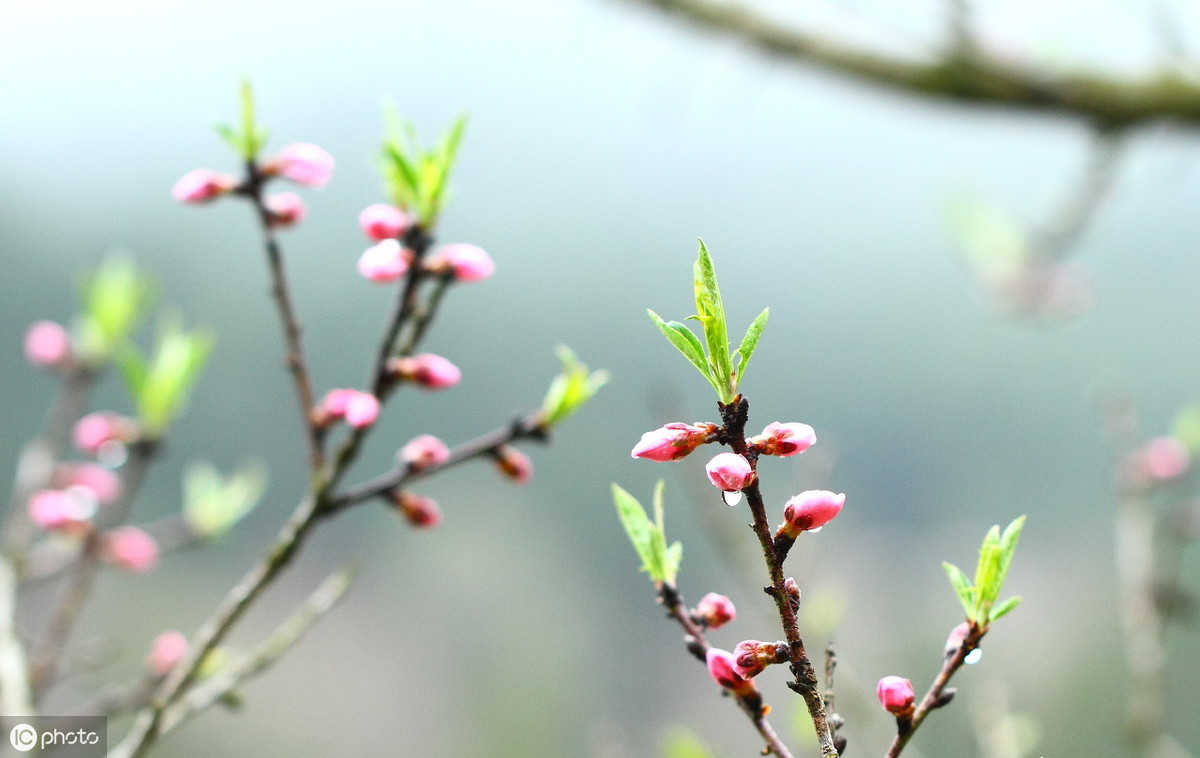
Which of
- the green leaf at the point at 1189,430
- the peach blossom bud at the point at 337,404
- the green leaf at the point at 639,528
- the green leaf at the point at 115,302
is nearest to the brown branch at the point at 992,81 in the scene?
the green leaf at the point at 1189,430

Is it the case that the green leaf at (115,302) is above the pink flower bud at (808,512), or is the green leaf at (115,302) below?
above

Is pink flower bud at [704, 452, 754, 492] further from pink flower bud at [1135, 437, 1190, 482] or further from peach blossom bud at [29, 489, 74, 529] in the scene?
pink flower bud at [1135, 437, 1190, 482]

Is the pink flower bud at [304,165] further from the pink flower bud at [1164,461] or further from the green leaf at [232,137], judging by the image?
the pink flower bud at [1164,461]

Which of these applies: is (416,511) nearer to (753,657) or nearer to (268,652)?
(268,652)

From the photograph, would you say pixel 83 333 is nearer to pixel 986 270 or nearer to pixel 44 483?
pixel 44 483

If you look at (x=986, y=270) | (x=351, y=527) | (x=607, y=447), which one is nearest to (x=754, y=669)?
(x=986, y=270)

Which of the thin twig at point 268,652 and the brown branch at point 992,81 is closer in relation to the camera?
the thin twig at point 268,652

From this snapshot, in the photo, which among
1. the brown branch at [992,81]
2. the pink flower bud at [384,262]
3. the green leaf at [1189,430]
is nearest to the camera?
the pink flower bud at [384,262]
